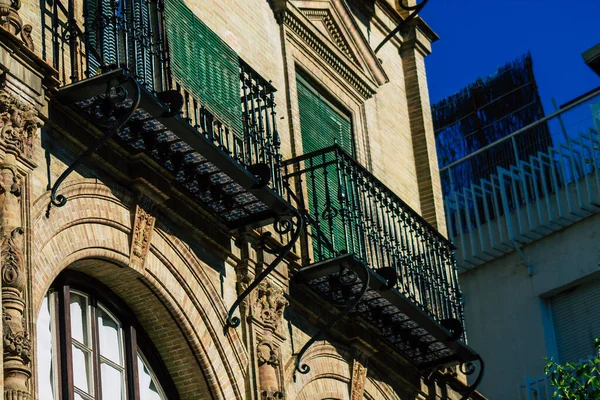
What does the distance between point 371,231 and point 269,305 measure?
A: 252cm

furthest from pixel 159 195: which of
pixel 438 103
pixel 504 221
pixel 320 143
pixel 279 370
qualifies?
pixel 438 103

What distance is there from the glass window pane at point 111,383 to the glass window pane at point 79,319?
0.37m

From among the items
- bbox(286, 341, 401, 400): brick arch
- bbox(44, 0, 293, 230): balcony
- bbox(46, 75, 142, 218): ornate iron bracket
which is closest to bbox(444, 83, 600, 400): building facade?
bbox(286, 341, 401, 400): brick arch

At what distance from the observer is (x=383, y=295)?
1695 cm

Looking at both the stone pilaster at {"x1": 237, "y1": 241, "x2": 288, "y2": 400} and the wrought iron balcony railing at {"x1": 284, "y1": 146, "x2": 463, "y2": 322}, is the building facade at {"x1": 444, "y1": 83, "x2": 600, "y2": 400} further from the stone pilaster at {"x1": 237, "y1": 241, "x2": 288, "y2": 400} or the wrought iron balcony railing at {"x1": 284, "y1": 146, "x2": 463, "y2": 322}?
the stone pilaster at {"x1": 237, "y1": 241, "x2": 288, "y2": 400}

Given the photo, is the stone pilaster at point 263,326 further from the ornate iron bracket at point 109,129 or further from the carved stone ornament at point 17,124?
the carved stone ornament at point 17,124

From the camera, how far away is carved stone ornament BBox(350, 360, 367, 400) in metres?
17.0

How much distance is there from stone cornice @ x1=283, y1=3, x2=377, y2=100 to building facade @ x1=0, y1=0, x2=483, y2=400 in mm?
29

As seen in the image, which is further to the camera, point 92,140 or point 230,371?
point 230,371

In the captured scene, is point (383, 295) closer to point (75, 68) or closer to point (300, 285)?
point (300, 285)

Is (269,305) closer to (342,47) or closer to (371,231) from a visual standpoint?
(371,231)

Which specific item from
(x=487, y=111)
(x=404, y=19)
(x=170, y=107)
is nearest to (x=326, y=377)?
(x=170, y=107)

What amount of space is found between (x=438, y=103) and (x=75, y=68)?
25.5 meters

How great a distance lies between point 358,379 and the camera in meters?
17.1
